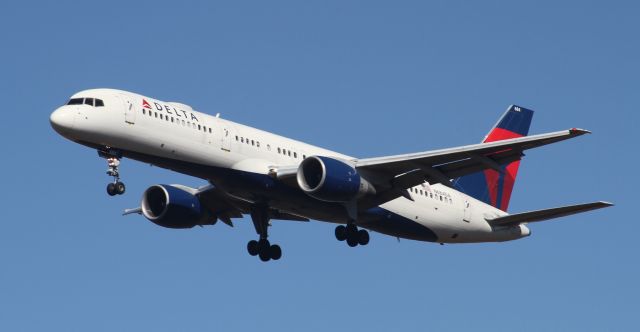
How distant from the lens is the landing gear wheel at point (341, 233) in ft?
158

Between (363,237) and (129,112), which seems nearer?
(129,112)

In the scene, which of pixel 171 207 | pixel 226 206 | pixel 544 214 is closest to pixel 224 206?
pixel 226 206

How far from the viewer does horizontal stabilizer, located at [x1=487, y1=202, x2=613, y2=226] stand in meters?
46.0

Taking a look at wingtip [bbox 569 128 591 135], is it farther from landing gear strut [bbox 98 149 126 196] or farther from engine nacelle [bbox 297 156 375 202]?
landing gear strut [bbox 98 149 126 196]

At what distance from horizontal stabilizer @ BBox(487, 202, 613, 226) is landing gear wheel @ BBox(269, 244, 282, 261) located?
30.0 ft

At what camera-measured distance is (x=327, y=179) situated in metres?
44.2

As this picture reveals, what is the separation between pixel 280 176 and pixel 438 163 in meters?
5.86

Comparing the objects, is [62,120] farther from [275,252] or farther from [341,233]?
[341,233]

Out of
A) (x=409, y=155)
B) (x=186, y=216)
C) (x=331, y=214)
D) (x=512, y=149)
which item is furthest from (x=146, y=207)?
(x=512, y=149)

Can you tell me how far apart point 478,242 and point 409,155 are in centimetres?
892

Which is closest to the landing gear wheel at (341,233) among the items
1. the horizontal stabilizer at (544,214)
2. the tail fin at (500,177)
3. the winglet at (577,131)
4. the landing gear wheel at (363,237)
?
the landing gear wheel at (363,237)

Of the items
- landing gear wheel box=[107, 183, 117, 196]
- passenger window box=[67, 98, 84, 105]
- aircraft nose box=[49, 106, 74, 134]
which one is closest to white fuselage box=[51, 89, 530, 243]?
aircraft nose box=[49, 106, 74, 134]

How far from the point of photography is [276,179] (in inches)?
1785

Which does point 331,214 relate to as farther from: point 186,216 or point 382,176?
point 186,216
